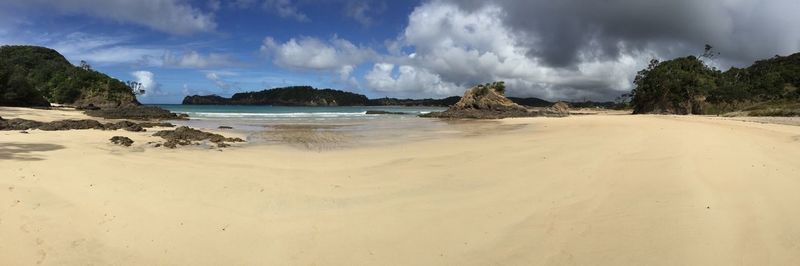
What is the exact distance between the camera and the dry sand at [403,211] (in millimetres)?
3750

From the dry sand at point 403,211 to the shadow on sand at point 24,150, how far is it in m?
0.15

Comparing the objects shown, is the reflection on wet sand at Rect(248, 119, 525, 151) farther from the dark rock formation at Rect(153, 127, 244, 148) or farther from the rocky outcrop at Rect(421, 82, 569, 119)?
the rocky outcrop at Rect(421, 82, 569, 119)

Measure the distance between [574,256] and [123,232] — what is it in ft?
13.8

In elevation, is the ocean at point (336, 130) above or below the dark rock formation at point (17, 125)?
below

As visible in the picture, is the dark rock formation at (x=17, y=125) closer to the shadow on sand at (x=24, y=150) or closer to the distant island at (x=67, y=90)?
the shadow on sand at (x=24, y=150)

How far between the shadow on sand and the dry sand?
0.15 m

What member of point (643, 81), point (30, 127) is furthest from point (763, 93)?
point (30, 127)

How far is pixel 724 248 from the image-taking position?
365 centimetres

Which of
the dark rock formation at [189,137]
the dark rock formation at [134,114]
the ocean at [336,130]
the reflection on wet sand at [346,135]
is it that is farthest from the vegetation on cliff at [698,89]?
the dark rock formation at [134,114]

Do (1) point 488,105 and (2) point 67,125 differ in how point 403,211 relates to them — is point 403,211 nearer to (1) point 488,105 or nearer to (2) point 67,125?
A: (2) point 67,125

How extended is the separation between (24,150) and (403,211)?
28.2 feet

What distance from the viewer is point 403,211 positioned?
5125mm

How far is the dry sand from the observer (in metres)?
3.75

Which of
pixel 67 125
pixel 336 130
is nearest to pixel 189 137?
pixel 67 125
